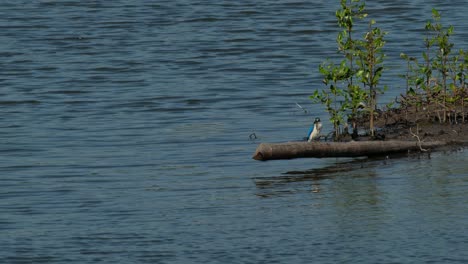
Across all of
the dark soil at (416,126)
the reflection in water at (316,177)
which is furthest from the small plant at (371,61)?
the reflection in water at (316,177)

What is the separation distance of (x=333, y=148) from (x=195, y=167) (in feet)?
6.26

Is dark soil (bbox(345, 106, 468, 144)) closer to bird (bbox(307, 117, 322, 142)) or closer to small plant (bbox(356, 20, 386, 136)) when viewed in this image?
small plant (bbox(356, 20, 386, 136))

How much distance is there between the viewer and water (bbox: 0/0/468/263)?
1240cm

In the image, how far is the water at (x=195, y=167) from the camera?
40.7 feet

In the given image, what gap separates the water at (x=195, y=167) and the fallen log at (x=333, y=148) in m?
0.20

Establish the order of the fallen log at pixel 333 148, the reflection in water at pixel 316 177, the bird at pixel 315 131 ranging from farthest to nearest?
the bird at pixel 315 131
the fallen log at pixel 333 148
the reflection in water at pixel 316 177

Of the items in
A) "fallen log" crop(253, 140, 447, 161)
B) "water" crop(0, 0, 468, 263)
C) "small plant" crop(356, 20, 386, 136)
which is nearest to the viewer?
"water" crop(0, 0, 468, 263)

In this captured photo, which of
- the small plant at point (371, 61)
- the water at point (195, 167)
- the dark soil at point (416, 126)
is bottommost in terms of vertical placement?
the water at point (195, 167)

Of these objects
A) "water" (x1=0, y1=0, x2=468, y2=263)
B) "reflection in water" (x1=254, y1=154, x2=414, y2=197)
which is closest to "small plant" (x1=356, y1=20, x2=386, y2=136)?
"reflection in water" (x1=254, y1=154, x2=414, y2=197)

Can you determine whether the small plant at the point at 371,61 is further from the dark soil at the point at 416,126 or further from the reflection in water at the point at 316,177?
the reflection in water at the point at 316,177

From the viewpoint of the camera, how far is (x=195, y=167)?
16484mm

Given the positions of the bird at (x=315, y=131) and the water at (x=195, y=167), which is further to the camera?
the bird at (x=315, y=131)

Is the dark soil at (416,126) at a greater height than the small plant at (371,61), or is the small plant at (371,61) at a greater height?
the small plant at (371,61)

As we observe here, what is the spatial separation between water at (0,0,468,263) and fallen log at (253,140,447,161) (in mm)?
202
